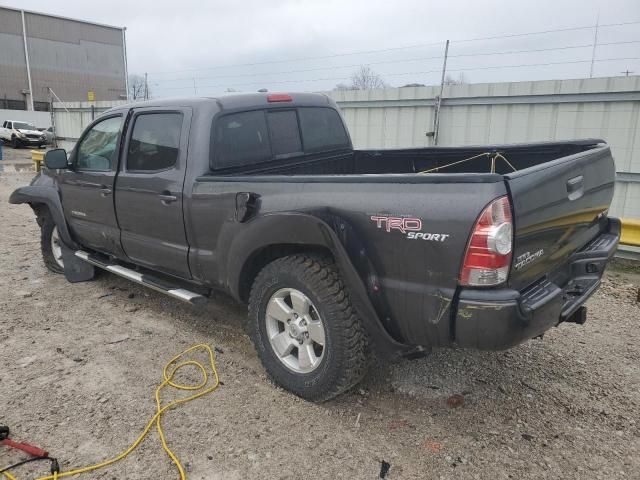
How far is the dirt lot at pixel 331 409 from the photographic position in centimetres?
255

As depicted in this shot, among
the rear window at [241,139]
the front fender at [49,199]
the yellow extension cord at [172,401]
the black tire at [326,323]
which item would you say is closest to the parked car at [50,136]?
the front fender at [49,199]

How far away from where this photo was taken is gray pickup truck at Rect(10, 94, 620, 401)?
229 centimetres

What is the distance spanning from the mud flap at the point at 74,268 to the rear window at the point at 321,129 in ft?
9.53

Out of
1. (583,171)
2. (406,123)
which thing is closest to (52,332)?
(583,171)

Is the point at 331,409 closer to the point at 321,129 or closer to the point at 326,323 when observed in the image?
the point at 326,323

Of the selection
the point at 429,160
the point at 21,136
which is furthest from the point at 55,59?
the point at 429,160

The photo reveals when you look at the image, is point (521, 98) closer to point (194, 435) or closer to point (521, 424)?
point (521, 424)

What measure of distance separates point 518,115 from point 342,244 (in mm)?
5840

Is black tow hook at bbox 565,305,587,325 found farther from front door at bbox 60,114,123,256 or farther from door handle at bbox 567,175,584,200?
front door at bbox 60,114,123,256

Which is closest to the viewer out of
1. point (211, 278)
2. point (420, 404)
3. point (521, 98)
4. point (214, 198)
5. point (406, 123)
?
point (420, 404)

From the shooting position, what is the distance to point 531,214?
Result: 7.68ft

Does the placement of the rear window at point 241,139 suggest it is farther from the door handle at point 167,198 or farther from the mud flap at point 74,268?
the mud flap at point 74,268

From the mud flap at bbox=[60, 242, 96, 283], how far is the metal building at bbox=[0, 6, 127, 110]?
130ft

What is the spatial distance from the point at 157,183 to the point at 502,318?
2710 millimetres
